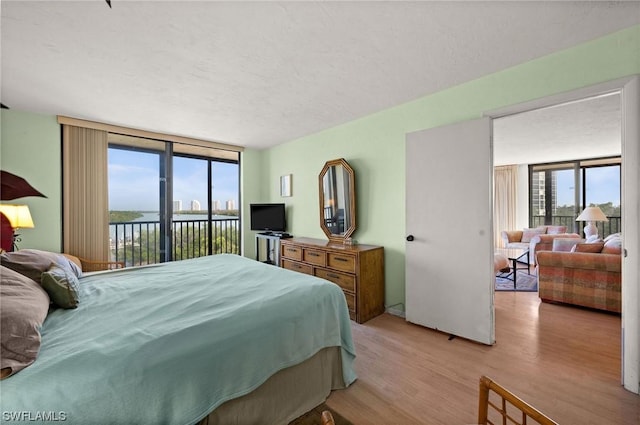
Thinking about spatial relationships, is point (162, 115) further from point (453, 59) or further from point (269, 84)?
point (453, 59)

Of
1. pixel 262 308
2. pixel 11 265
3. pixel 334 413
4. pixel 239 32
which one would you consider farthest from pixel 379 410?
pixel 239 32

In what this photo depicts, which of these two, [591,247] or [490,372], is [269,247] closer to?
[490,372]

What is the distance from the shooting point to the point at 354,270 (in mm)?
3244

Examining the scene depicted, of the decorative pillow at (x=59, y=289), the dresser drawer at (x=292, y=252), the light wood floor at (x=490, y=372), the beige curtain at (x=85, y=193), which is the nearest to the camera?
the decorative pillow at (x=59, y=289)

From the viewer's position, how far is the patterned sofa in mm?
3311

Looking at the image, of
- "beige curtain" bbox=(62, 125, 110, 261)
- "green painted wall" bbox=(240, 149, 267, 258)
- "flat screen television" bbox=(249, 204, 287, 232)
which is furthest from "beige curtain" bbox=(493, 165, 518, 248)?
"beige curtain" bbox=(62, 125, 110, 261)

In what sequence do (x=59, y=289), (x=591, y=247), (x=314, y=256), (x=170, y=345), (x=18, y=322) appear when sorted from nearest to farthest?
1. (x=18, y=322)
2. (x=170, y=345)
3. (x=59, y=289)
4. (x=591, y=247)
5. (x=314, y=256)

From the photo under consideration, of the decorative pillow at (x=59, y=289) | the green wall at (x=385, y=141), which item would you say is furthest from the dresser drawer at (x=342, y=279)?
the decorative pillow at (x=59, y=289)

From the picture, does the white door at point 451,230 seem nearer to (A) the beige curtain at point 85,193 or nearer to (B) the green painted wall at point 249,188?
(B) the green painted wall at point 249,188

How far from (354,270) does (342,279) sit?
212mm

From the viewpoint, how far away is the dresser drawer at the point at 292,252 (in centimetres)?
393

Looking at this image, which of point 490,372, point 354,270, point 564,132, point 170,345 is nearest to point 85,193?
point 170,345

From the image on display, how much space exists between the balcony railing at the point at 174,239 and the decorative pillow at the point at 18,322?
116 inches

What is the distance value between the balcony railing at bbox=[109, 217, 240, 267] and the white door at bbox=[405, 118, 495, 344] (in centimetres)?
339
